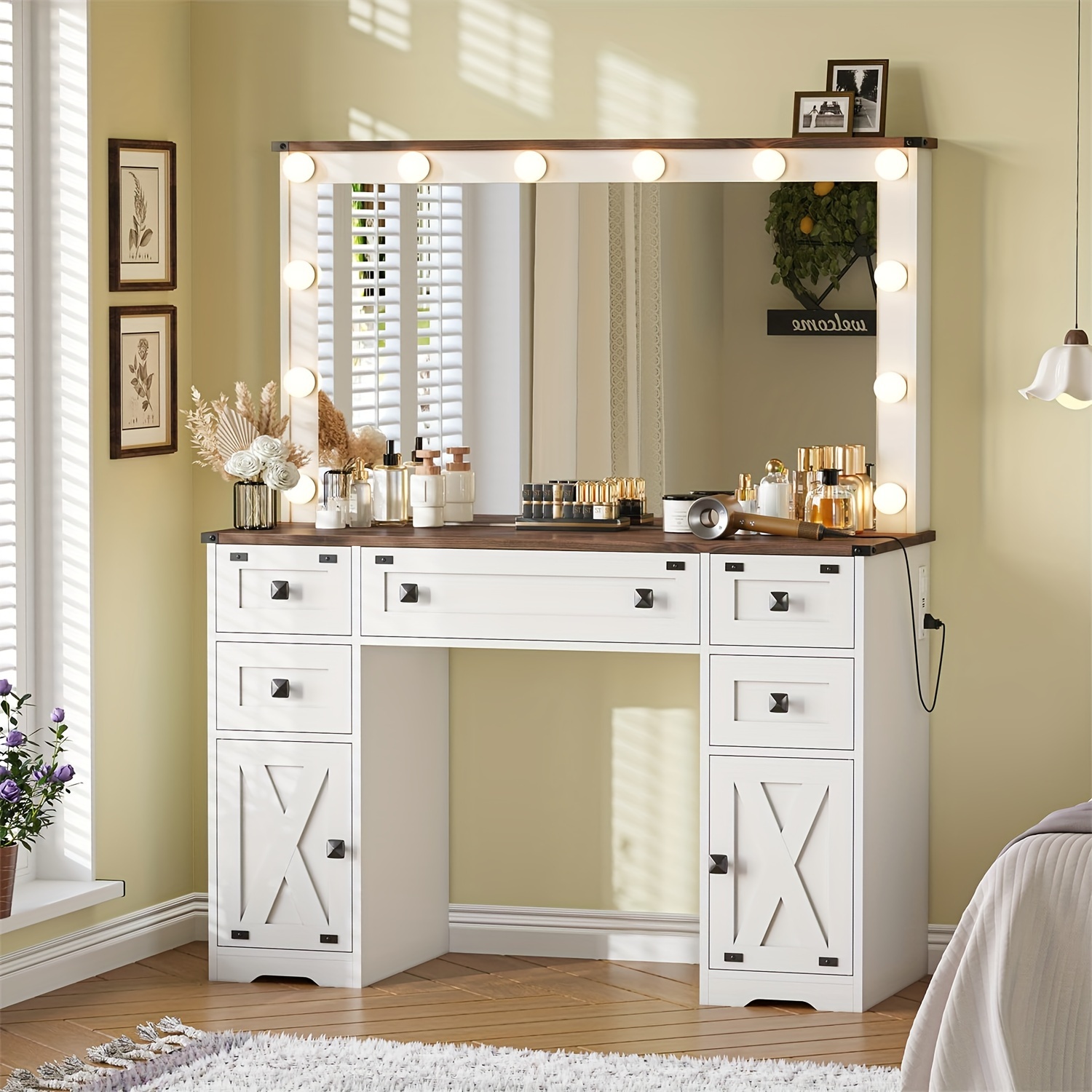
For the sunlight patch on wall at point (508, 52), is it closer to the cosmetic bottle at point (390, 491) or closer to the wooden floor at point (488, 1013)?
the cosmetic bottle at point (390, 491)

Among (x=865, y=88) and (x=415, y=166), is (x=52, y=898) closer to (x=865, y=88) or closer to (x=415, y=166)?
(x=415, y=166)

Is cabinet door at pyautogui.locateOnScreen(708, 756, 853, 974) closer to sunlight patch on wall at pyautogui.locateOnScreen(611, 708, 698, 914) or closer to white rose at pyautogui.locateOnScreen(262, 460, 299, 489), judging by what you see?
sunlight patch on wall at pyautogui.locateOnScreen(611, 708, 698, 914)

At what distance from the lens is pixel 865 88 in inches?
148

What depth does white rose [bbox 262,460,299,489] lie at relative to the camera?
3799mm

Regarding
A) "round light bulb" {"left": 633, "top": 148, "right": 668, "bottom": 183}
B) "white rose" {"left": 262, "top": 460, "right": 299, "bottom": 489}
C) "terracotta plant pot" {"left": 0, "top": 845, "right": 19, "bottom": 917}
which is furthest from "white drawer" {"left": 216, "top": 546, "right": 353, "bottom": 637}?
"round light bulb" {"left": 633, "top": 148, "right": 668, "bottom": 183}

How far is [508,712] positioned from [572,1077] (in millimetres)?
1073

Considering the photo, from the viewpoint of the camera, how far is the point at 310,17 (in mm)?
4055

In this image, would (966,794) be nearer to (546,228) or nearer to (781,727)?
(781,727)

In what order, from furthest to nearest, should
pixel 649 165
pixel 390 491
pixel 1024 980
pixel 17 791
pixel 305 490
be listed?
1. pixel 305 490
2. pixel 390 491
3. pixel 649 165
4. pixel 17 791
5. pixel 1024 980

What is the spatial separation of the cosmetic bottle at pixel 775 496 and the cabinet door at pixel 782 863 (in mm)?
590

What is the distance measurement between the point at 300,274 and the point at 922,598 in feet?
5.48

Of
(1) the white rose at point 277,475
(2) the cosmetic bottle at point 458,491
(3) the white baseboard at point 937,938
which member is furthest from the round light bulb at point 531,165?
(3) the white baseboard at point 937,938

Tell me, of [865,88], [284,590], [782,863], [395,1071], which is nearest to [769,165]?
[865,88]

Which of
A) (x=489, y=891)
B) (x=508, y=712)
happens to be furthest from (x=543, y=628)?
(x=489, y=891)
